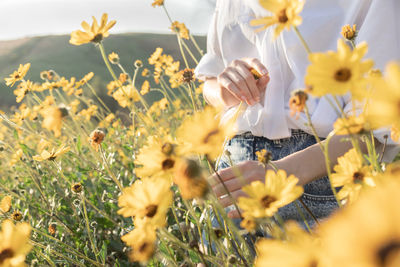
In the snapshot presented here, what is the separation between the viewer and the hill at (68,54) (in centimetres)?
1134

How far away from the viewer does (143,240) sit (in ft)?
1.24

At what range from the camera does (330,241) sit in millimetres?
143

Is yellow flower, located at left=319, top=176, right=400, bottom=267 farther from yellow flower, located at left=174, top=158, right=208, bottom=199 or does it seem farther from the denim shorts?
the denim shorts

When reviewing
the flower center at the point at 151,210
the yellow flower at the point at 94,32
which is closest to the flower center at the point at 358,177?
the flower center at the point at 151,210

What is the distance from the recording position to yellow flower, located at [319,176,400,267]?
13cm

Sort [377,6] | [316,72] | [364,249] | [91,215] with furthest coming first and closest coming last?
[91,215] < [377,6] < [316,72] < [364,249]

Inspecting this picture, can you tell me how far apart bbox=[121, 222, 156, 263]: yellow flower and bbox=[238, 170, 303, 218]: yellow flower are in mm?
103

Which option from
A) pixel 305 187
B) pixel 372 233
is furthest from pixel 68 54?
pixel 372 233

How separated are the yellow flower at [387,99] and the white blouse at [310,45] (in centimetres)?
44

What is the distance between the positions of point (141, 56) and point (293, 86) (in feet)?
47.3

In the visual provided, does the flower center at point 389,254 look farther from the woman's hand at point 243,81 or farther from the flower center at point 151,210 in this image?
the woman's hand at point 243,81

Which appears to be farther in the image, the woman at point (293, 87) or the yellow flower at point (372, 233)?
the woman at point (293, 87)

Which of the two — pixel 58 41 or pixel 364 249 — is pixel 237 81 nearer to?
pixel 364 249

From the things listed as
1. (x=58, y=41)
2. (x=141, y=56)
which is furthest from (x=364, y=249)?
(x=58, y=41)
